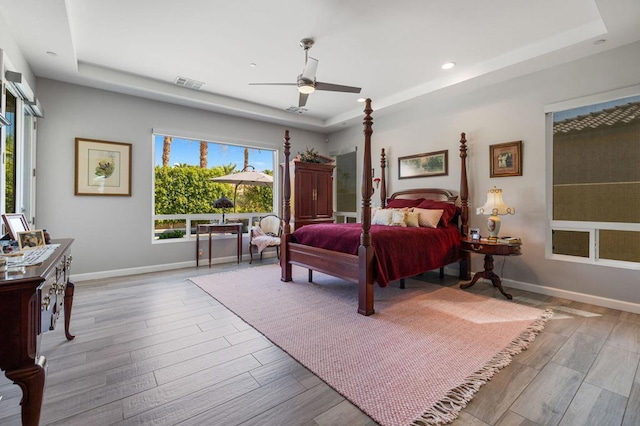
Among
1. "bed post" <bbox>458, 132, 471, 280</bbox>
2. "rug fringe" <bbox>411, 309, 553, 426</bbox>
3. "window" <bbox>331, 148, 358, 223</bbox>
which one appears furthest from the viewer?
"window" <bbox>331, 148, 358, 223</bbox>

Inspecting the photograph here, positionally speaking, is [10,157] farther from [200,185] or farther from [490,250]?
[490,250]

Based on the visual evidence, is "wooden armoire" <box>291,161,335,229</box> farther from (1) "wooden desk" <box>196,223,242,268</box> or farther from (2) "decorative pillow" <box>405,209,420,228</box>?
(2) "decorative pillow" <box>405,209,420,228</box>

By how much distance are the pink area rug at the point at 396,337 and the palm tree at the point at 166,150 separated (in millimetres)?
2486

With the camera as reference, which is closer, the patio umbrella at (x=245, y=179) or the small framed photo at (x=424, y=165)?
the small framed photo at (x=424, y=165)

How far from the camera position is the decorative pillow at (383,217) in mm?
4336

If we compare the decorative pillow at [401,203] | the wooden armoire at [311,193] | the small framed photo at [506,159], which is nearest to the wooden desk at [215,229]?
the wooden armoire at [311,193]

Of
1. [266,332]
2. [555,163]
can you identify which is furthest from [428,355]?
[555,163]

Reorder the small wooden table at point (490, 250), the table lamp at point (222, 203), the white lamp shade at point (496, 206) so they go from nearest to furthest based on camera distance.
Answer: the small wooden table at point (490, 250) → the white lamp shade at point (496, 206) → the table lamp at point (222, 203)

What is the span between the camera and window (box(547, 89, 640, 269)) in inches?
124

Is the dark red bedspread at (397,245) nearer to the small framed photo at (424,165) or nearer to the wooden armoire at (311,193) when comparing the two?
the small framed photo at (424,165)

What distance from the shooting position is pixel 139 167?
472 cm

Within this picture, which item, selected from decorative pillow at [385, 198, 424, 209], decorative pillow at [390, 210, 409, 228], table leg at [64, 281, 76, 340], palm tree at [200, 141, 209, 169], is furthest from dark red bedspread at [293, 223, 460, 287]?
palm tree at [200, 141, 209, 169]

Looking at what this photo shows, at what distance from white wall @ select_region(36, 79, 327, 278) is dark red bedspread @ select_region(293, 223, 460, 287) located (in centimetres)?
266

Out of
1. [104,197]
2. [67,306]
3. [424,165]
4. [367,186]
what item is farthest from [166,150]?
[424,165]
